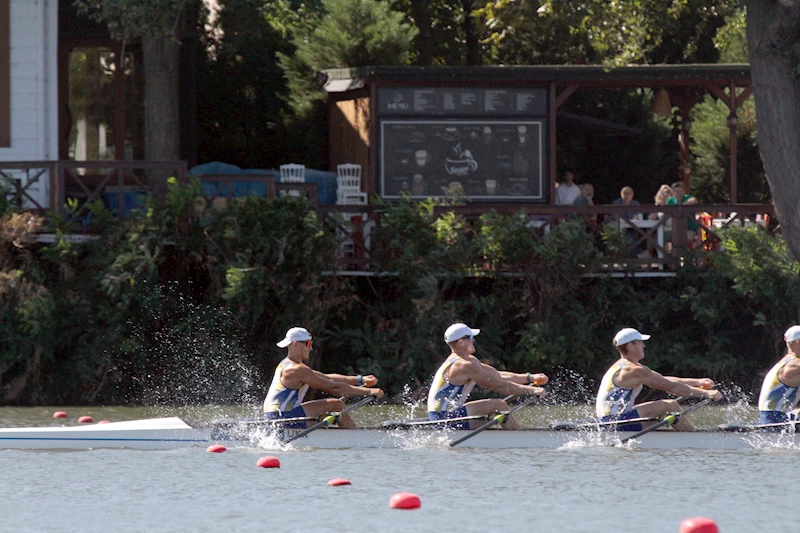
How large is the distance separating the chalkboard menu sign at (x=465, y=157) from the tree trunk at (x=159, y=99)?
315 cm

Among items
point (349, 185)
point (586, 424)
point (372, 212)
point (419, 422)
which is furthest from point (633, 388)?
point (349, 185)

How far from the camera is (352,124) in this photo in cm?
2394

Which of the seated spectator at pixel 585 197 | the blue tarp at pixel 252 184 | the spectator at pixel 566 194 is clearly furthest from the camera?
the spectator at pixel 566 194

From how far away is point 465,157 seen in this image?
22.9 m

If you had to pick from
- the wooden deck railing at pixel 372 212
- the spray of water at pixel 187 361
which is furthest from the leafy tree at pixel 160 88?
the spray of water at pixel 187 361

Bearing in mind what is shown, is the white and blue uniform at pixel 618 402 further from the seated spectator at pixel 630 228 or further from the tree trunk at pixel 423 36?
the tree trunk at pixel 423 36

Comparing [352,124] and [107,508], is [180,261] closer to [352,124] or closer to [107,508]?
[352,124]

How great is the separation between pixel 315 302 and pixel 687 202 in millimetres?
5877

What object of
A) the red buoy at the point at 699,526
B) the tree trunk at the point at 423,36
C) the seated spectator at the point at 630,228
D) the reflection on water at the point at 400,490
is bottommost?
the reflection on water at the point at 400,490

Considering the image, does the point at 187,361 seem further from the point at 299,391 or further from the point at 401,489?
the point at 401,489

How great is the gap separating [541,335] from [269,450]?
18.5ft

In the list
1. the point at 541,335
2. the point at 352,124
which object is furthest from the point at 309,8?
the point at 541,335

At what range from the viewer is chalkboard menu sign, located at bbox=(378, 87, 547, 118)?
22719mm

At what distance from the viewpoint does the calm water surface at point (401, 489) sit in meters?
12.3
